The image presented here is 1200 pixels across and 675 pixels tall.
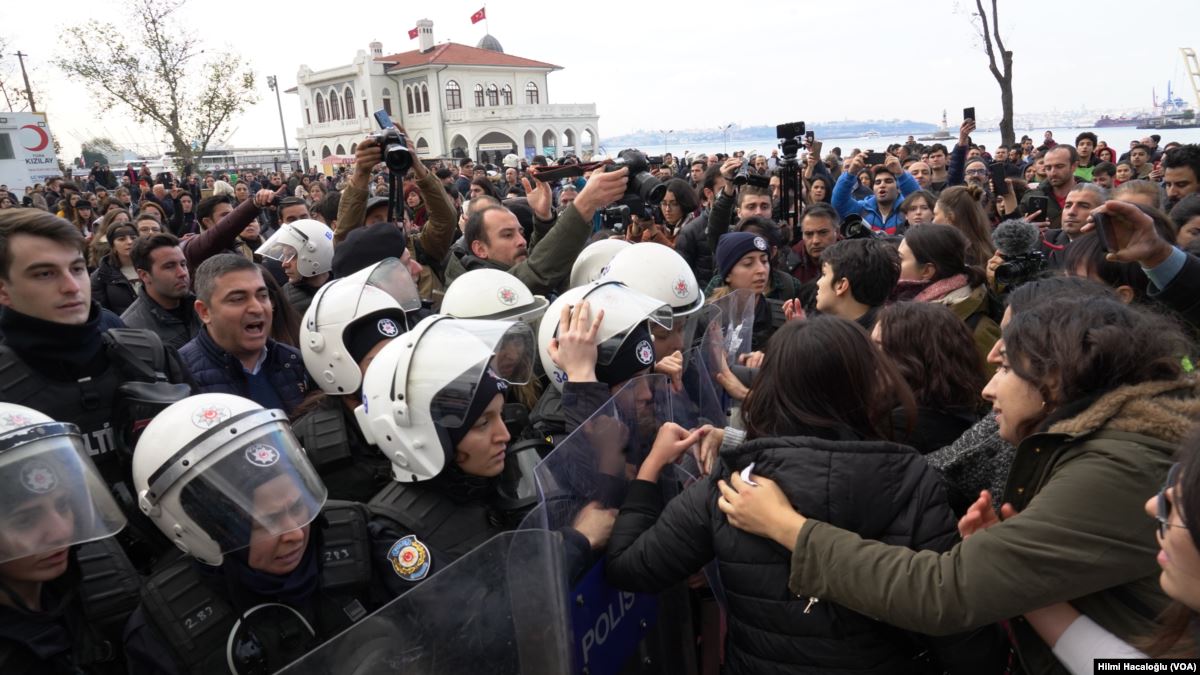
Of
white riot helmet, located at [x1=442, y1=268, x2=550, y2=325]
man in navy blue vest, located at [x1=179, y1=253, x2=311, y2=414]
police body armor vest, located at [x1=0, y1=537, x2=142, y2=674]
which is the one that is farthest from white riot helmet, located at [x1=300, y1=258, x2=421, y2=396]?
police body armor vest, located at [x1=0, y1=537, x2=142, y2=674]

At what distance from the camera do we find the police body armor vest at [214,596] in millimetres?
1640

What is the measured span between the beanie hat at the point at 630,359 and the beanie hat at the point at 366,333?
2.97ft

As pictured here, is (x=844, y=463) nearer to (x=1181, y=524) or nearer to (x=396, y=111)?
(x=1181, y=524)

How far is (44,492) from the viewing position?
160 centimetres

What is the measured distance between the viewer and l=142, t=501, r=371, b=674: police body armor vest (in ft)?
5.38

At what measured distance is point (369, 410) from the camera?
2.10 meters

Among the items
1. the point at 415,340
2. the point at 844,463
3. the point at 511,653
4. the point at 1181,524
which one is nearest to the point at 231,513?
the point at 415,340

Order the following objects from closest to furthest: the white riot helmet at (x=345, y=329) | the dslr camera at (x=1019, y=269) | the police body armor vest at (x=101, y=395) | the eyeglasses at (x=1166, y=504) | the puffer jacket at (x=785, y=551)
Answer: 1. the eyeglasses at (x=1166, y=504)
2. the puffer jacket at (x=785, y=551)
3. the police body armor vest at (x=101, y=395)
4. the white riot helmet at (x=345, y=329)
5. the dslr camera at (x=1019, y=269)

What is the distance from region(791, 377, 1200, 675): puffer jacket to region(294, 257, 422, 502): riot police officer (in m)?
1.65

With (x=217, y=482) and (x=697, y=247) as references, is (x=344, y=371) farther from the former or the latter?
(x=697, y=247)

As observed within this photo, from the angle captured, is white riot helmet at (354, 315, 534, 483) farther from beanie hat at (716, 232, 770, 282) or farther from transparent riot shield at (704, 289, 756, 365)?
beanie hat at (716, 232, 770, 282)

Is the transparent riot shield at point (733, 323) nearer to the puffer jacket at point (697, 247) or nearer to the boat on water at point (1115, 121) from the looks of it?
the puffer jacket at point (697, 247)

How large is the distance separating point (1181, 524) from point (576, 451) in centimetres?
123

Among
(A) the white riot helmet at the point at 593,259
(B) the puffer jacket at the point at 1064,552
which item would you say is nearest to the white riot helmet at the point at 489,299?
(A) the white riot helmet at the point at 593,259
